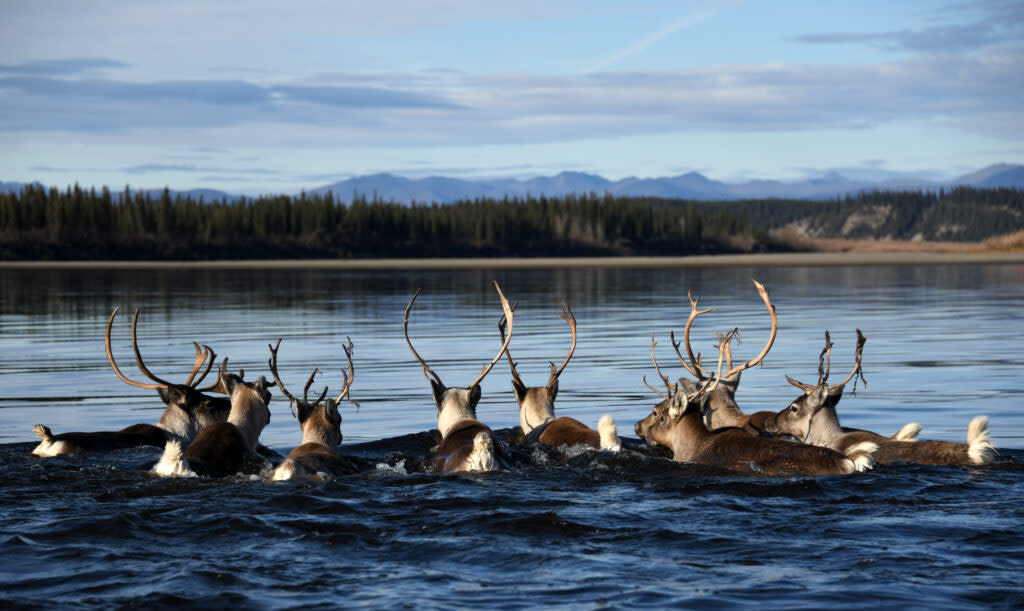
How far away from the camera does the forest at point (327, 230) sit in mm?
136000

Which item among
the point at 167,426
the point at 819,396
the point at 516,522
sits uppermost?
the point at 819,396

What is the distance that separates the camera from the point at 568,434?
13.4 metres

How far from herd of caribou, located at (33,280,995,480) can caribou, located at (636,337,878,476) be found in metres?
0.01

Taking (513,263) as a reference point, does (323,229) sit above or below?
above

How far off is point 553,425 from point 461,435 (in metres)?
1.71

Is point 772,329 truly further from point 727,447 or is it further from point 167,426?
point 167,426

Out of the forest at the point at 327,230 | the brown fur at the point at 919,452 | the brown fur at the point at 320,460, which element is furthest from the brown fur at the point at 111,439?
the forest at the point at 327,230

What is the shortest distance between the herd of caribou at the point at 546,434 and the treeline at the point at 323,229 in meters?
118

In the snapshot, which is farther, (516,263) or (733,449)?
(516,263)

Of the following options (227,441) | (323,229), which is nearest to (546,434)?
(227,441)

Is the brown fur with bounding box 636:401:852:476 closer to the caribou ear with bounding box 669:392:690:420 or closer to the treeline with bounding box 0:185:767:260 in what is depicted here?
the caribou ear with bounding box 669:392:690:420

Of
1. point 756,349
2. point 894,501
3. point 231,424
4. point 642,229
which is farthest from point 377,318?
point 642,229

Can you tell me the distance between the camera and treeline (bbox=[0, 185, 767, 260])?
13625 cm

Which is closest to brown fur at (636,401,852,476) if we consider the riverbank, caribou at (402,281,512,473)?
caribou at (402,281,512,473)
